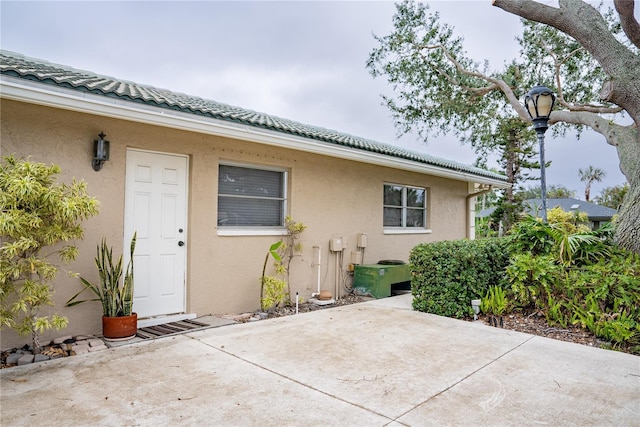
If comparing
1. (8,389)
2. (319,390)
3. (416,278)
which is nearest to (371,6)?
(416,278)

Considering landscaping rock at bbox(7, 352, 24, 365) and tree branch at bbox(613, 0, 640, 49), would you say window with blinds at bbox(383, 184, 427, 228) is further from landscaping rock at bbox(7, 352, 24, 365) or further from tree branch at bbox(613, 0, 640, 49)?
landscaping rock at bbox(7, 352, 24, 365)

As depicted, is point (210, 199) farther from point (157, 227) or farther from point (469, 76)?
point (469, 76)

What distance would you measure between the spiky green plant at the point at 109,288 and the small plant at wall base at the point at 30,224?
0.64m

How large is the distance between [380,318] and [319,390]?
2831mm

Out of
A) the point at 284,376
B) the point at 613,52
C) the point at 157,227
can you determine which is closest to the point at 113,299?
the point at 157,227

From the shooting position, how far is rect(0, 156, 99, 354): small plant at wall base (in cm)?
349

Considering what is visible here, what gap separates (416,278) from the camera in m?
6.50

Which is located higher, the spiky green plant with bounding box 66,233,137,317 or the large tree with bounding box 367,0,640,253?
the large tree with bounding box 367,0,640,253

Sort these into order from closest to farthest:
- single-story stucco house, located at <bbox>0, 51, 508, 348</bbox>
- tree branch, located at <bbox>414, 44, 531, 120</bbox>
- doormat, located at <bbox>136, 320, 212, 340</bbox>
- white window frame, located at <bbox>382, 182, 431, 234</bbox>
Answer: single-story stucco house, located at <bbox>0, 51, 508, 348</bbox>, doormat, located at <bbox>136, 320, 212, 340</bbox>, white window frame, located at <bbox>382, 182, 431, 234</bbox>, tree branch, located at <bbox>414, 44, 531, 120</bbox>

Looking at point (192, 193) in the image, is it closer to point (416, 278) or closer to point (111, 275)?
point (111, 275)

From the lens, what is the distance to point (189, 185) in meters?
5.79

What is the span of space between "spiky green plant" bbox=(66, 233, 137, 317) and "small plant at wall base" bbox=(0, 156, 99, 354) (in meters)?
0.64

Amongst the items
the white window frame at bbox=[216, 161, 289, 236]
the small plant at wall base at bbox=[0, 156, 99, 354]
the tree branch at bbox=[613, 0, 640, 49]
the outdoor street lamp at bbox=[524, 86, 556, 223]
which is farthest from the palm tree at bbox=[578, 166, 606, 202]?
the small plant at wall base at bbox=[0, 156, 99, 354]

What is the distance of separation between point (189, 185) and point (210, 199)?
38 cm
